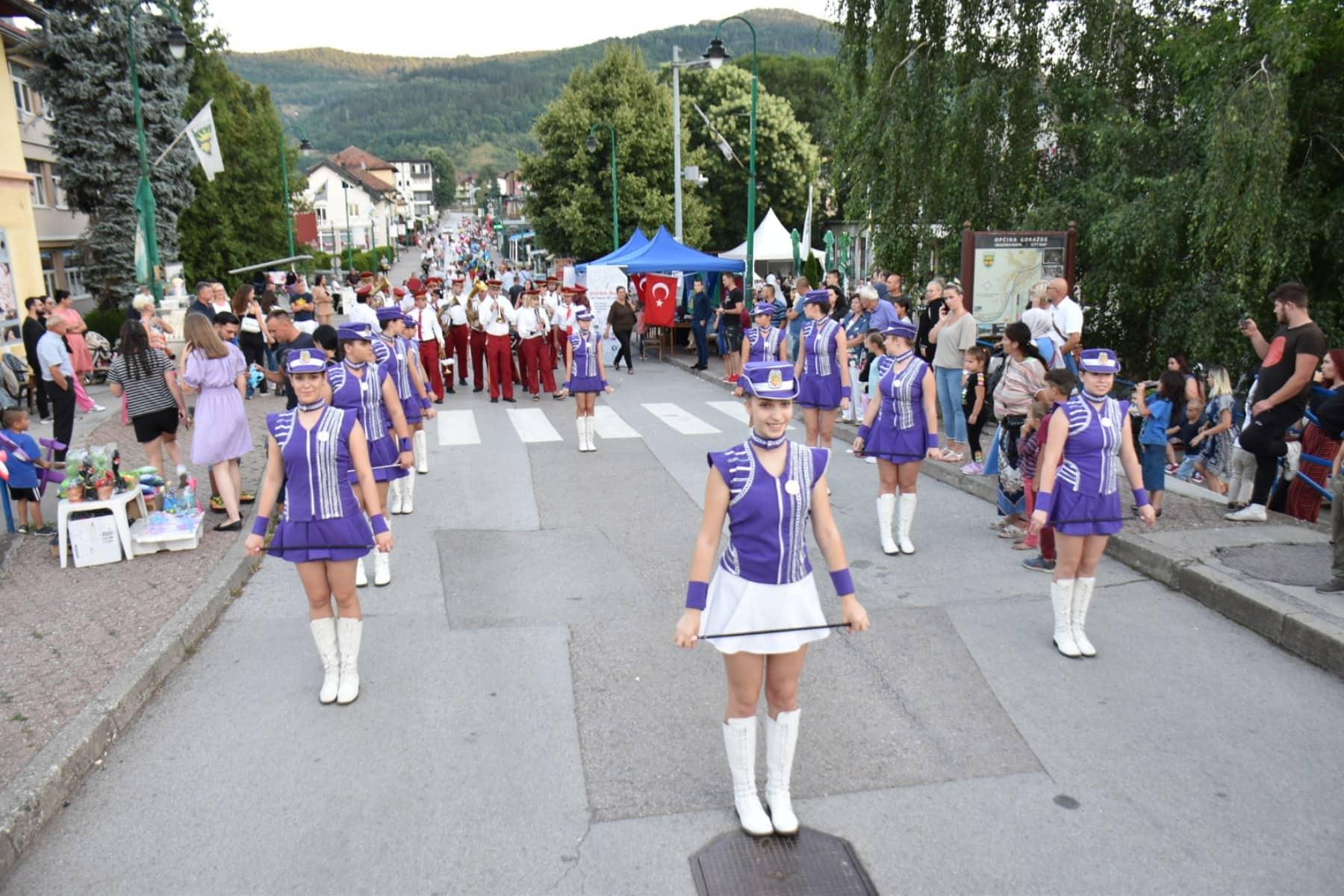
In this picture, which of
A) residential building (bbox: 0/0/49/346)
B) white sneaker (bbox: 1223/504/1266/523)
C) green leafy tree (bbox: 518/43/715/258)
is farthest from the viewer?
green leafy tree (bbox: 518/43/715/258)

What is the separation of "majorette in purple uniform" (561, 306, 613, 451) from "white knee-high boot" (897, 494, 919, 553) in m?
5.34

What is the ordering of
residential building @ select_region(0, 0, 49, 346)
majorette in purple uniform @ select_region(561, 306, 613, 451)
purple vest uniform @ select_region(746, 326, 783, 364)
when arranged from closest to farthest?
purple vest uniform @ select_region(746, 326, 783, 364) < majorette in purple uniform @ select_region(561, 306, 613, 451) < residential building @ select_region(0, 0, 49, 346)

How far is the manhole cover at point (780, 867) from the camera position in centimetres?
398

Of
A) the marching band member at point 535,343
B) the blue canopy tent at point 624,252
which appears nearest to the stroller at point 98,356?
the marching band member at point 535,343

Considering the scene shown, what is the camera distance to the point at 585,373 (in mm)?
12516

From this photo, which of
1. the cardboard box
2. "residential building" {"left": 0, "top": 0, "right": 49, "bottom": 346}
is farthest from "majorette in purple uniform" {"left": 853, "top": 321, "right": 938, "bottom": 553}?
"residential building" {"left": 0, "top": 0, "right": 49, "bottom": 346}

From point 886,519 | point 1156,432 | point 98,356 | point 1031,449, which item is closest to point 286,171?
point 98,356

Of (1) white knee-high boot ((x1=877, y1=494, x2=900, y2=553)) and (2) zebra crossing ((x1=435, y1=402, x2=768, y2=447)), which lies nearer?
(1) white knee-high boot ((x1=877, y1=494, x2=900, y2=553))

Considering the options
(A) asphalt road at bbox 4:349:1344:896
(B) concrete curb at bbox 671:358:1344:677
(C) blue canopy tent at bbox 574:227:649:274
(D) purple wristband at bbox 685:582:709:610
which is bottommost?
(A) asphalt road at bbox 4:349:1344:896

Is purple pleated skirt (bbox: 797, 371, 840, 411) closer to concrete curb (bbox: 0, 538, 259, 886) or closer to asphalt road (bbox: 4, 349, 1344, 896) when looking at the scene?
asphalt road (bbox: 4, 349, 1344, 896)

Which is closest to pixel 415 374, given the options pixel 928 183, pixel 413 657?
pixel 413 657

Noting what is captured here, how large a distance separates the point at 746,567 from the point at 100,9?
35.2 m

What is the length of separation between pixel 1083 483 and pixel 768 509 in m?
2.82

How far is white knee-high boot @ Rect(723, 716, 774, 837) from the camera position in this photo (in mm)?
4320
